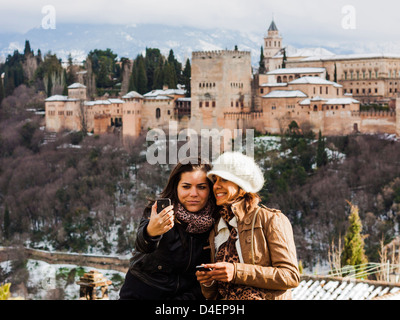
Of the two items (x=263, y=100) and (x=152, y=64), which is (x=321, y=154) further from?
(x=152, y=64)

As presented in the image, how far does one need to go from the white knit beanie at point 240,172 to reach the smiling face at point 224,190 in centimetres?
4

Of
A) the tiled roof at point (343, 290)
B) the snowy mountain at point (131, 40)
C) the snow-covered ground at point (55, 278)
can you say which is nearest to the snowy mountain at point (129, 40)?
the snowy mountain at point (131, 40)

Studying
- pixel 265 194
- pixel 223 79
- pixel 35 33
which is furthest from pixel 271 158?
pixel 35 33

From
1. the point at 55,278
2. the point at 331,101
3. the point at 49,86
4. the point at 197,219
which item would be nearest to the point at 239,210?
the point at 197,219

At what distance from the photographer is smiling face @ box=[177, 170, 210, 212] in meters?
3.22

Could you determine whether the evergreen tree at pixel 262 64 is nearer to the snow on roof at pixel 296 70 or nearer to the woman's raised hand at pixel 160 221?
the snow on roof at pixel 296 70

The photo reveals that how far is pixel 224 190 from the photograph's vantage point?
309 centimetres

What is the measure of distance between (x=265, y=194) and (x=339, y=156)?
3.34 meters

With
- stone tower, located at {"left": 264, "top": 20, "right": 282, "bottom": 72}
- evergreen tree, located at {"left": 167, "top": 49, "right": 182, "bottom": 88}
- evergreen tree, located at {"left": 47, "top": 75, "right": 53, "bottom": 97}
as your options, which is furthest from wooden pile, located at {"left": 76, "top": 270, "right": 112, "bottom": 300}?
evergreen tree, located at {"left": 47, "top": 75, "right": 53, "bottom": 97}

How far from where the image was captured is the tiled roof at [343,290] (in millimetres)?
8203

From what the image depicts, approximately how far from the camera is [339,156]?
1071 inches

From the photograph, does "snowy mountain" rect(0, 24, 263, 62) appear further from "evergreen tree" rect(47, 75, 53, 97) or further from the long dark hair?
the long dark hair

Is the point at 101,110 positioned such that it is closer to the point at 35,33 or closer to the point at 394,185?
the point at 35,33

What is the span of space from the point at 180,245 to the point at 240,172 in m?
0.44
